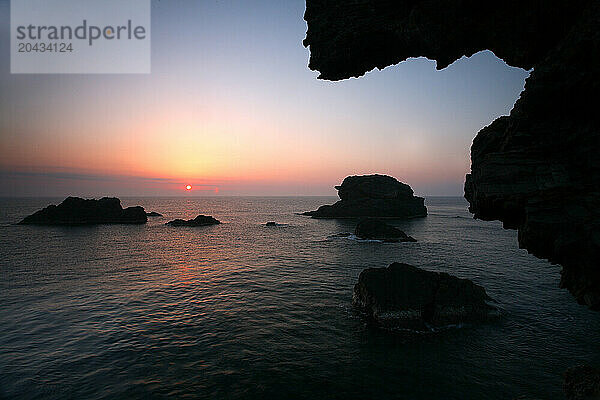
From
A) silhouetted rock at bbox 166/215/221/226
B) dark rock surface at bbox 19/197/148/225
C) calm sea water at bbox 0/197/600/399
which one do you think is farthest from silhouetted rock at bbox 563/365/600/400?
dark rock surface at bbox 19/197/148/225

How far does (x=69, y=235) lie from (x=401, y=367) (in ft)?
264

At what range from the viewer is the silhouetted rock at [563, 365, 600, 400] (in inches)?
349

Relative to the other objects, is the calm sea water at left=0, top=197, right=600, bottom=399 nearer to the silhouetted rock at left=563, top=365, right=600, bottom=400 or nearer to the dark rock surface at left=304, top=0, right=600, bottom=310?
the silhouetted rock at left=563, top=365, right=600, bottom=400

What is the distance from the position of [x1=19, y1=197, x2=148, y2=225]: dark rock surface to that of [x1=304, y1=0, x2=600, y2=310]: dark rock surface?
107m

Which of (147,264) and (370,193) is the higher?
(370,193)

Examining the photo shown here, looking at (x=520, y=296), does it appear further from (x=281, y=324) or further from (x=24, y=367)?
(x=24, y=367)

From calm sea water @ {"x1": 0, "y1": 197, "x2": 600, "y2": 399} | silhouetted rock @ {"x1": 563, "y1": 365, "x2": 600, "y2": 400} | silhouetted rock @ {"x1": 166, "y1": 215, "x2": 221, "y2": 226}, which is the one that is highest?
silhouetted rock @ {"x1": 563, "y1": 365, "x2": 600, "y2": 400}

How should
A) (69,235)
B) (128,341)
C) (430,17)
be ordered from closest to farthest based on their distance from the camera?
(430,17) < (128,341) < (69,235)

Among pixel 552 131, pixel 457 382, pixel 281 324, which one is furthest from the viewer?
pixel 281 324

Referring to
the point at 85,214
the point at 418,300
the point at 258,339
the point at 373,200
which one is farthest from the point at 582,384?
the point at 85,214

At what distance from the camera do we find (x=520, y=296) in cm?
2841

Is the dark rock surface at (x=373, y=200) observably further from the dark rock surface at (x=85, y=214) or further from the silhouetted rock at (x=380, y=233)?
the dark rock surface at (x=85, y=214)

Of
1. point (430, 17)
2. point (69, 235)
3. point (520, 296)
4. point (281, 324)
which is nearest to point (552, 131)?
point (430, 17)

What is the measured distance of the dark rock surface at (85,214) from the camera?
92.4 m
